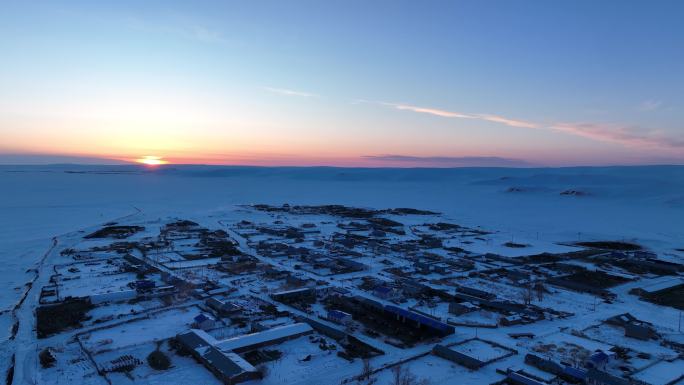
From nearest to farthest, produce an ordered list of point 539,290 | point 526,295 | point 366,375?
point 366,375 → point 526,295 → point 539,290

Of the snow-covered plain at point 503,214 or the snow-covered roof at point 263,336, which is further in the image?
the snow-covered plain at point 503,214

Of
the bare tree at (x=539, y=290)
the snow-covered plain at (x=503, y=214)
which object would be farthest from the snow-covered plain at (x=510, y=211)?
the bare tree at (x=539, y=290)

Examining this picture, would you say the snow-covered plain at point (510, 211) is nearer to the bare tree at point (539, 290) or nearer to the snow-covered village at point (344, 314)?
the snow-covered village at point (344, 314)

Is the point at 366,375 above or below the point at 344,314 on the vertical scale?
below

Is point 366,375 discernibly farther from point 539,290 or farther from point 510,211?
point 510,211

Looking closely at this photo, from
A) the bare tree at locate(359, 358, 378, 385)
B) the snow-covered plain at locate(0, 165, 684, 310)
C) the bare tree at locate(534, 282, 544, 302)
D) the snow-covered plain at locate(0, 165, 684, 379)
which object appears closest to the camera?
the bare tree at locate(359, 358, 378, 385)

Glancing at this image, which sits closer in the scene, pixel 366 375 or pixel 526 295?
pixel 366 375

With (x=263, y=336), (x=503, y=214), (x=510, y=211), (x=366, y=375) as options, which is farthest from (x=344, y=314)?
(x=510, y=211)

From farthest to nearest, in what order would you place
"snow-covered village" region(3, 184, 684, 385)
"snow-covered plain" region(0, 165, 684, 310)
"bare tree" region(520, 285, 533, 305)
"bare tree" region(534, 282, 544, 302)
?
"snow-covered plain" region(0, 165, 684, 310)
"bare tree" region(534, 282, 544, 302)
"bare tree" region(520, 285, 533, 305)
"snow-covered village" region(3, 184, 684, 385)

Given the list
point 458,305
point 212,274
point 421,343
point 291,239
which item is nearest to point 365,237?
point 291,239

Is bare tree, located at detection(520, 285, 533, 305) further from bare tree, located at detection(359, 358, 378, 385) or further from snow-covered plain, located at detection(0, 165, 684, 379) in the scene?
bare tree, located at detection(359, 358, 378, 385)

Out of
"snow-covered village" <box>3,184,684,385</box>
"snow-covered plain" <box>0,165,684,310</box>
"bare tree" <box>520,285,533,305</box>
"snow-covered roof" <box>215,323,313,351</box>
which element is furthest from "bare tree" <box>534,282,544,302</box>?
"snow-covered roof" <box>215,323,313,351</box>

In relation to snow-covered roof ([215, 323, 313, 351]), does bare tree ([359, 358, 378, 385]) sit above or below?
below
